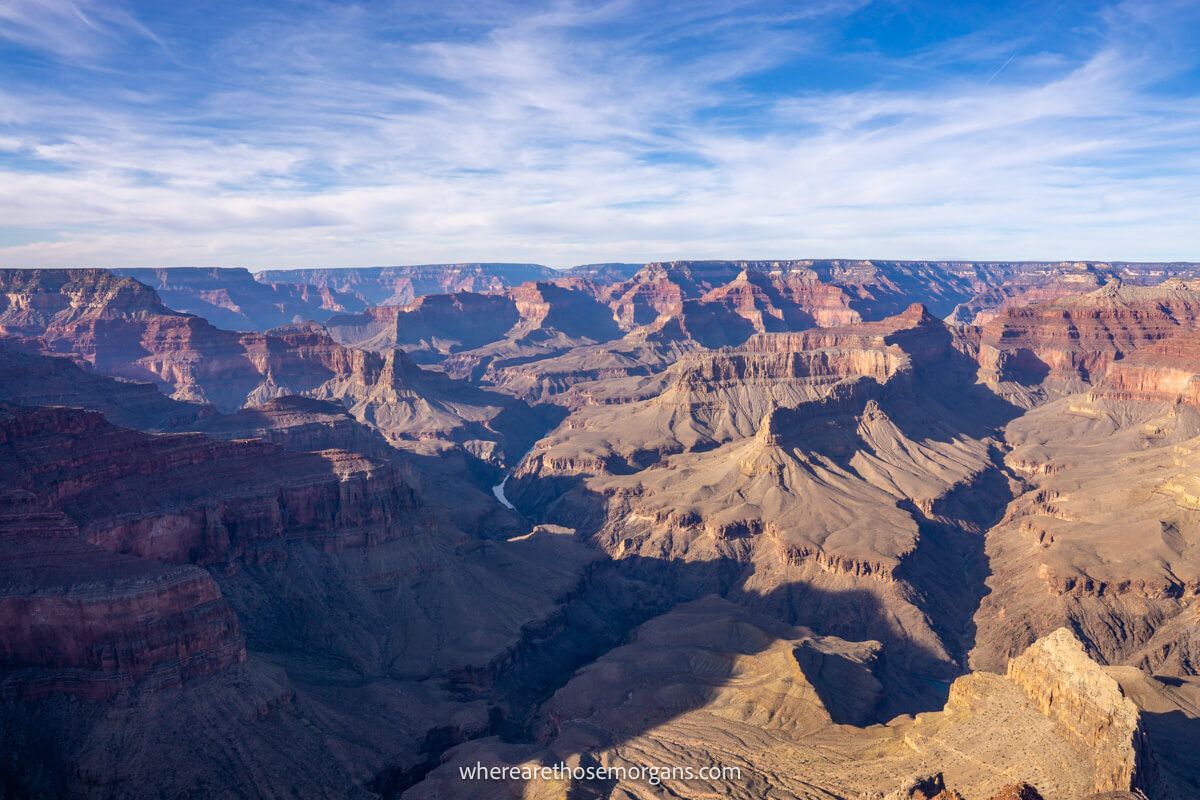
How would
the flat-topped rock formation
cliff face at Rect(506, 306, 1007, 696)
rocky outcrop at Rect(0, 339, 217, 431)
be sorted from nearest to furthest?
the flat-topped rock formation → cliff face at Rect(506, 306, 1007, 696) → rocky outcrop at Rect(0, 339, 217, 431)

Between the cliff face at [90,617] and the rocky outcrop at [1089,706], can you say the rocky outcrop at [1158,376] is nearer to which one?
the rocky outcrop at [1089,706]

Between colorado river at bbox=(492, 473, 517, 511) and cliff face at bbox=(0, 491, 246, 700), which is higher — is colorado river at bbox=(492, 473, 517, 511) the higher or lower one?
the lower one

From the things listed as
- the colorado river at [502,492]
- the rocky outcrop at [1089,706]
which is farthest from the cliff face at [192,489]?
the rocky outcrop at [1089,706]

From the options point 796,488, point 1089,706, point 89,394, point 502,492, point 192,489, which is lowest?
point 502,492

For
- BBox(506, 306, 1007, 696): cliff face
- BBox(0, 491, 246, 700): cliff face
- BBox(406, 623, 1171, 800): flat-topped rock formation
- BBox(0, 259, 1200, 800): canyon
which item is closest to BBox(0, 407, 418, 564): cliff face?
BBox(0, 259, 1200, 800): canyon

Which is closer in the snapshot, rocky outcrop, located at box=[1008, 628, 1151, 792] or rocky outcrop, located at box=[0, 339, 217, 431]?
rocky outcrop, located at box=[1008, 628, 1151, 792]

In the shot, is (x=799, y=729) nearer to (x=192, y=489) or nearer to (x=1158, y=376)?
(x=192, y=489)

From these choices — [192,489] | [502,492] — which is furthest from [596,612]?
[502,492]

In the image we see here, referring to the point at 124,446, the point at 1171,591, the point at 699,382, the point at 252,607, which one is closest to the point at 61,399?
the point at 124,446

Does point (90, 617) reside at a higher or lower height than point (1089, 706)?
higher

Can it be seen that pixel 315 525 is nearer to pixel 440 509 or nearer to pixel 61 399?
pixel 440 509

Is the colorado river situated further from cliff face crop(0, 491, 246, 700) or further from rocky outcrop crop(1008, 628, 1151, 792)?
rocky outcrop crop(1008, 628, 1151, 792)
